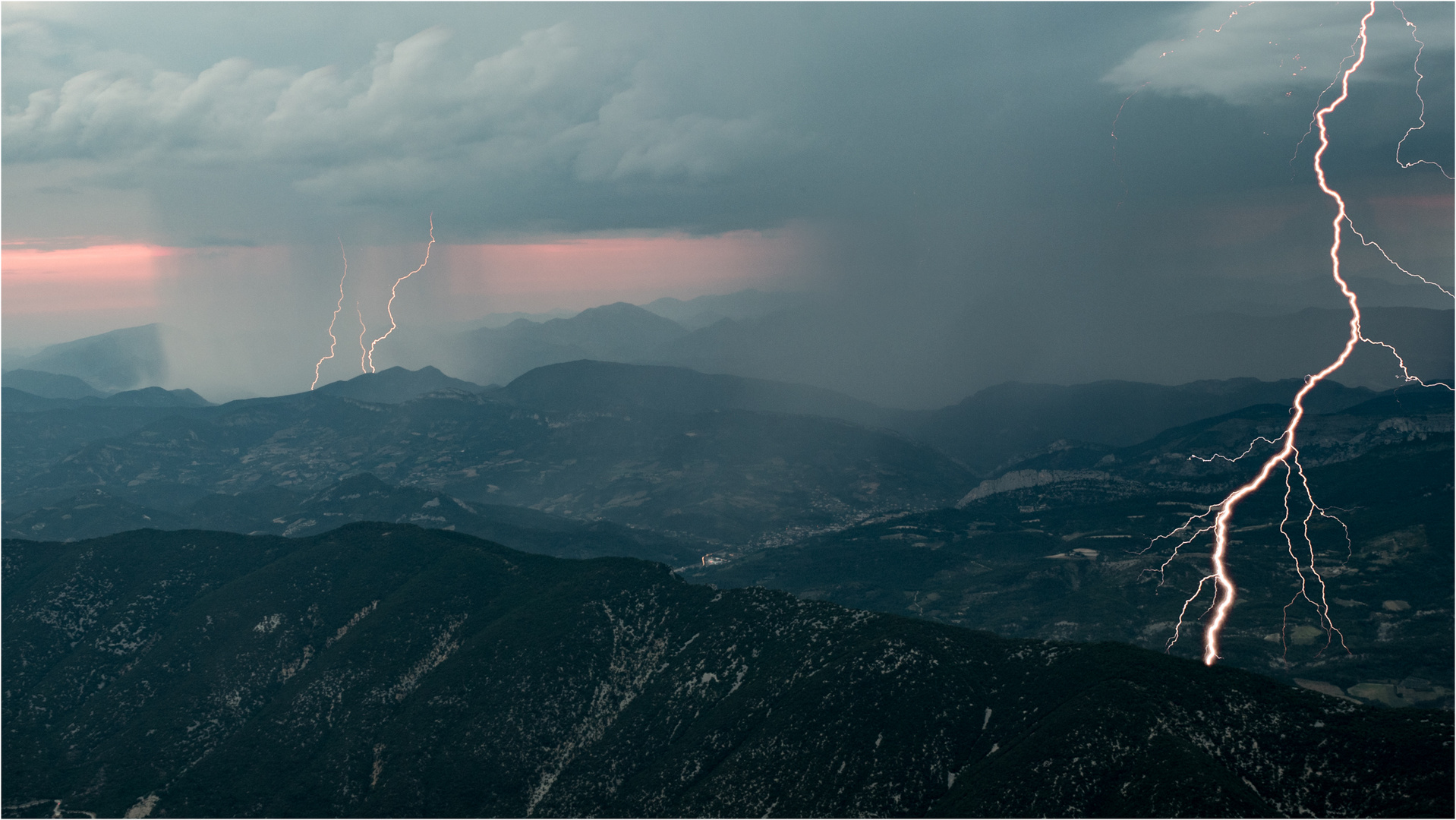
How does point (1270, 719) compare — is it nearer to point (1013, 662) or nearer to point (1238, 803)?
point (1238, 803)

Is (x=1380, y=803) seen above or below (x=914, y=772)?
above

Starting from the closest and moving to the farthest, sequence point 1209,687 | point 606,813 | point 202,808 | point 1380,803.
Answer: point 1380,803, point 1209,687, point 606,813, point 202,808

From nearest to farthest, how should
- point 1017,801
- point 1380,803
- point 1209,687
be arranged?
1. point 1380,803
2. point 1017,801
3. point 1209,687

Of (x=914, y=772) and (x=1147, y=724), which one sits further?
(x=914, y=772)

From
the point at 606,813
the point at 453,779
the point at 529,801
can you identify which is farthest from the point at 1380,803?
the point at 453,779

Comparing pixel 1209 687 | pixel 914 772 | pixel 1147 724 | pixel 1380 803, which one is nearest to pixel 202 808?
pixel 914 772

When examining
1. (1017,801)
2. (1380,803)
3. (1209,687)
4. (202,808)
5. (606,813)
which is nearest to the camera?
(1380,803)

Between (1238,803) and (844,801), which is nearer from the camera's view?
(1238,803)

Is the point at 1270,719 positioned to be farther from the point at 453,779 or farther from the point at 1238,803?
the point at 453,779

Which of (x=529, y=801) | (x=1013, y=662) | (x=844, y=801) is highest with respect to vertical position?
(x=1013, y=662)
